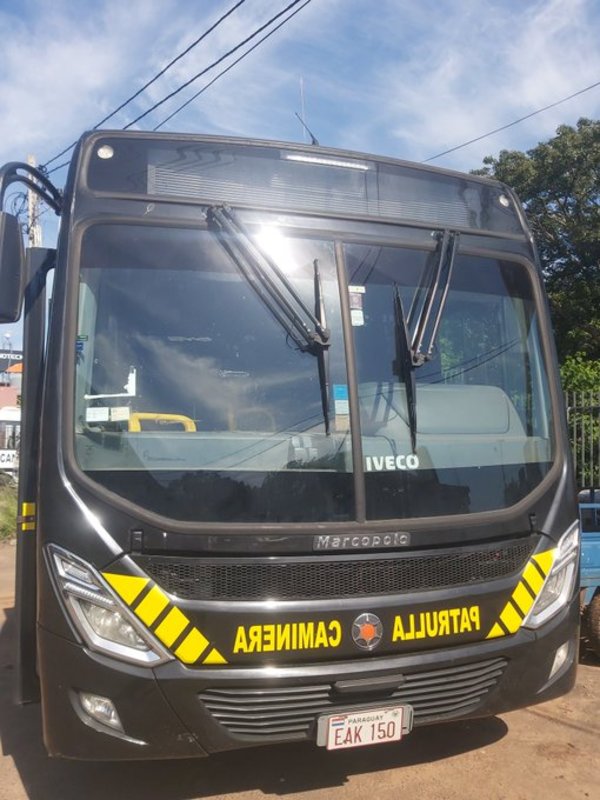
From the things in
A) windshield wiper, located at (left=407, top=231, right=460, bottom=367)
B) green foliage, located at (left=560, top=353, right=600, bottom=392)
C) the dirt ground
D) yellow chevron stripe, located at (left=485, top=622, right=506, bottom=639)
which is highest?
green foliage, located at (left=560, top=353, right=600, bottom=392)

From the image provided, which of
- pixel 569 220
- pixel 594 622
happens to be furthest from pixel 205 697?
pixel 569 220

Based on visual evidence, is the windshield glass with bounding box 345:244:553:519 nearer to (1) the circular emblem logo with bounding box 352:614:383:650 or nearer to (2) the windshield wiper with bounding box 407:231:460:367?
(2) the windshield wiper with bounding box 407:231:460:367

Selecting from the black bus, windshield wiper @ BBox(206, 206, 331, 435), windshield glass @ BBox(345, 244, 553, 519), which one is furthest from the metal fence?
windshield wiper @ BBox(206, 206, 331, 435)

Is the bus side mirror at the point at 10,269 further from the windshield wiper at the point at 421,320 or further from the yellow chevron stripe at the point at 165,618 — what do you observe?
the windshield wiper at the point at 421,320

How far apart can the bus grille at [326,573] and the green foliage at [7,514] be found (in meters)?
9.31

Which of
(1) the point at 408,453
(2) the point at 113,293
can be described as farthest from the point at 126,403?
(1) the point at 408,453

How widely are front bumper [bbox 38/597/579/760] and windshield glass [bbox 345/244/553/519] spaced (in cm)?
68

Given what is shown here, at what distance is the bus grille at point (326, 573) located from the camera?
9.84 feet

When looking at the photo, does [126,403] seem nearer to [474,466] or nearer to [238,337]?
[238,337]

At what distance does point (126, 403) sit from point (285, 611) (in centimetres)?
111

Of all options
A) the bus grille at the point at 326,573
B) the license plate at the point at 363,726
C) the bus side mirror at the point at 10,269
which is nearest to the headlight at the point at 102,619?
the bus grille at the point at 326,573

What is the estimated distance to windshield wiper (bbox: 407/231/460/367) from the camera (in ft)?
11.7

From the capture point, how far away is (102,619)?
2977mm

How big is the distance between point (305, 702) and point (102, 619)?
0.89 metres
